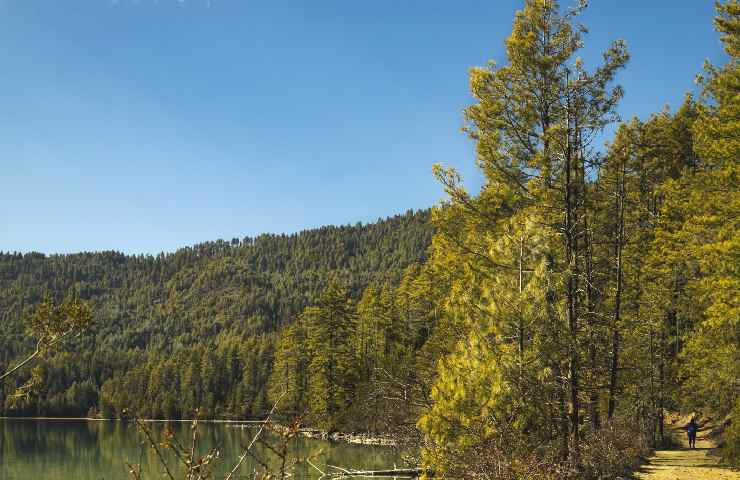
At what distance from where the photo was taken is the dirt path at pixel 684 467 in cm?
1470

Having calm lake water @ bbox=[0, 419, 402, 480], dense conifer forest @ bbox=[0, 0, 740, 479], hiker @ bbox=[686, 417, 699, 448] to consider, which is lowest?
calm lake water @ bbox=[0, 419, 402, 480]

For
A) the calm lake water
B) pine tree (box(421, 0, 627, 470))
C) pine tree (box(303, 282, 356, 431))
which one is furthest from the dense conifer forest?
pine tree (box(303, 282, 356, 431))

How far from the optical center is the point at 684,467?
1661cm

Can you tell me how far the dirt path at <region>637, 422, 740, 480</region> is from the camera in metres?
14.7

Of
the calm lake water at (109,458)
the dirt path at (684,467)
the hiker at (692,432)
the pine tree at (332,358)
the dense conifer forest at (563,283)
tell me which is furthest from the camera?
the pine tree at (332,358)

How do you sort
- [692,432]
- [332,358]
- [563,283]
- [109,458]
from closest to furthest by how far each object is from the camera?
[563,283], [692,432], [109,458], [332,358]

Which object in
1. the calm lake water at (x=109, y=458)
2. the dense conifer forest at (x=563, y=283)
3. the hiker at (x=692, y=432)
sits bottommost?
the calm lake water at (x=109, y=458)

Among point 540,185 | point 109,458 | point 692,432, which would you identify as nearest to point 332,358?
point 109,458

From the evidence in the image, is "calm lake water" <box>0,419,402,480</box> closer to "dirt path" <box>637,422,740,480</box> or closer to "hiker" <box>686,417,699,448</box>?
"dirt path" <box>637,422,740,480</box>

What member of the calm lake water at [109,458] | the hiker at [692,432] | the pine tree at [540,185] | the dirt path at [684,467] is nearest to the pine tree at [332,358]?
the calm lake water at [109,458]

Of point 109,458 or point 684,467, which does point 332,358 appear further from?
point 684,467

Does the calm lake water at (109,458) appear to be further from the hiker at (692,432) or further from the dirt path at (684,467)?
the hiker at (692,432)

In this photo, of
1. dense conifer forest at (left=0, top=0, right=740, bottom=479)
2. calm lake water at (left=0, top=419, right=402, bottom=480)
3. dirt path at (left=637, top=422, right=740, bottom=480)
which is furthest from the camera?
calm lake water at (left=0, top=419, right=402, bottom=480)

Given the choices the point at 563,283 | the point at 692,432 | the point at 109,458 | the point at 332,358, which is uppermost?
the point at 563,283
